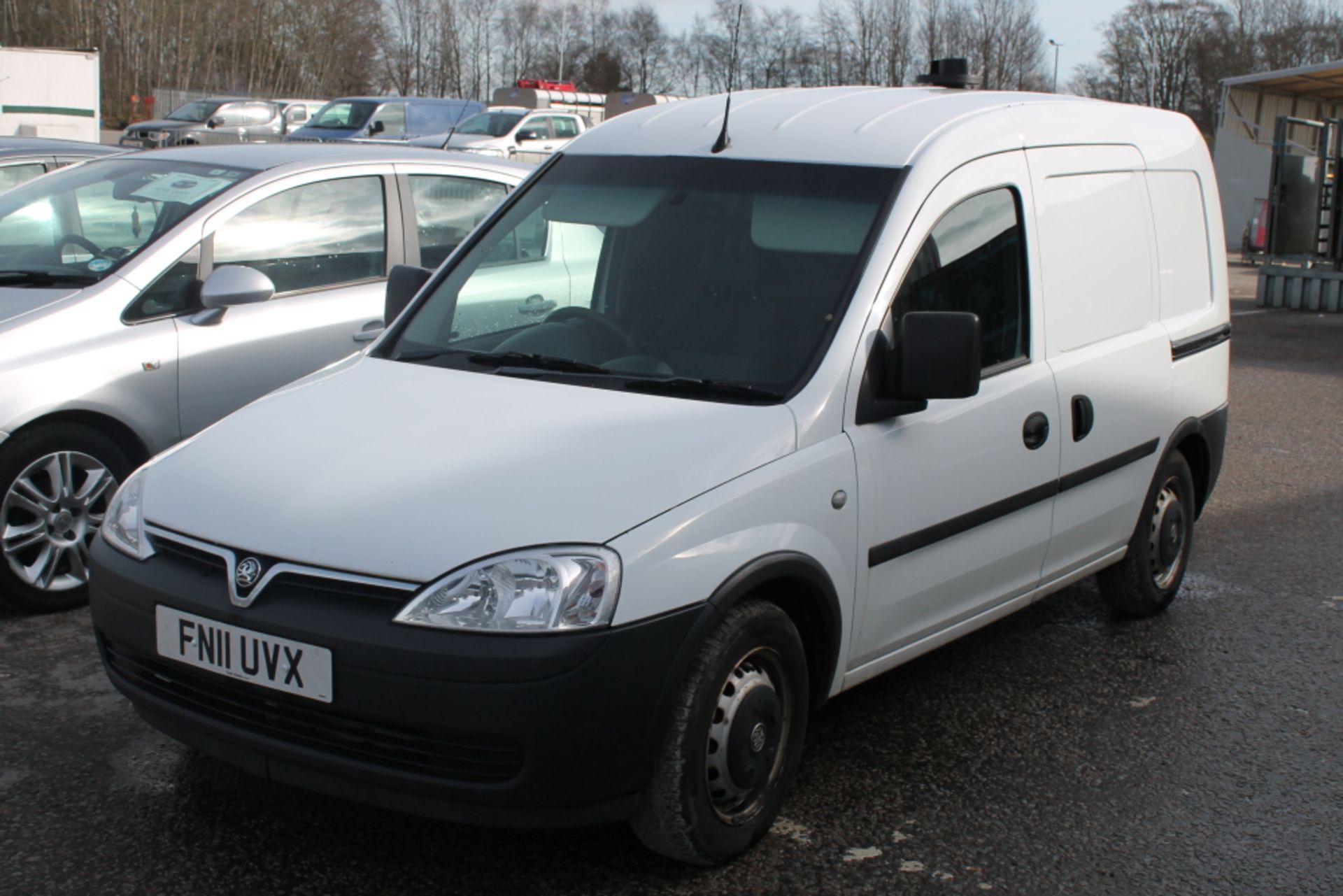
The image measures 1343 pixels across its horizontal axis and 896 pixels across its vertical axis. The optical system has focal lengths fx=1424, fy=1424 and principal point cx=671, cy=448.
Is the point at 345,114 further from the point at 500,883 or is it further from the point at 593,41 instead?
the point at 593,41

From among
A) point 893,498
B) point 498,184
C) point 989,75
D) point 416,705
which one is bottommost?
point 416,705

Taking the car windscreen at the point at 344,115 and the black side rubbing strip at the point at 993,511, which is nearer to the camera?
the black side rubbing strip at the point at 993,511

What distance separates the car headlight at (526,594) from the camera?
282 centimetres

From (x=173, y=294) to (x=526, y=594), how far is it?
3029mm

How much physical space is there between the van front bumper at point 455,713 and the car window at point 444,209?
3.37m

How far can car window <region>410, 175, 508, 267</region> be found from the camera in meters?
6.21

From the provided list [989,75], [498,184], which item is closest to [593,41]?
[989,75]

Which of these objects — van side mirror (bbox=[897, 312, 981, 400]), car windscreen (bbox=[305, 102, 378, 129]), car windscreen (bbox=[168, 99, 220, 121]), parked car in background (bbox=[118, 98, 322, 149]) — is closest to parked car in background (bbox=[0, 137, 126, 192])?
van side mirror (bbox=[897, 312, 981, 400])

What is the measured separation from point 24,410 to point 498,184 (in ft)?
8.50

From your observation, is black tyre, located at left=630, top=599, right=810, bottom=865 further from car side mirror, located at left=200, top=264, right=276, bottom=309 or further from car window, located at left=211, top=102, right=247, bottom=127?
car window, located at left=211, top=102, right=247, bottom=127

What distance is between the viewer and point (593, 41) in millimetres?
94500

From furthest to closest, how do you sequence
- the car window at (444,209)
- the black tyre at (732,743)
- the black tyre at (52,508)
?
the car window at (444,209), the black tyre at (52,508), the black tyre at (732,743)

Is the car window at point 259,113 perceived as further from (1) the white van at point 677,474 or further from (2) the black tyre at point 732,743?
(2) the black tyre at point 732,743

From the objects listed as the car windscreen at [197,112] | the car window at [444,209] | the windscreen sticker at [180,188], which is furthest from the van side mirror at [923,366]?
the car windscreen at [197,112]
